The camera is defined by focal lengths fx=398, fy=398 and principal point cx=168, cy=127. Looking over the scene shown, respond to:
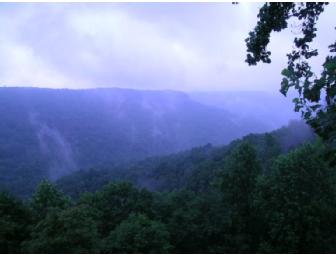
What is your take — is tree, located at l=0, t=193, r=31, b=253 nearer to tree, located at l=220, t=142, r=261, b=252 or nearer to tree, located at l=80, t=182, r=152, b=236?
tree, located at l=80, t=182, r=152, b=236

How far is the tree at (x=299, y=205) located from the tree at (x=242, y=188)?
1911mm

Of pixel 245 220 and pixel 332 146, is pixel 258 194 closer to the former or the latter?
pixel 245 220

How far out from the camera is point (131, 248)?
27469 millimetres

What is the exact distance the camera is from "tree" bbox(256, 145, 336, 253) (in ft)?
102

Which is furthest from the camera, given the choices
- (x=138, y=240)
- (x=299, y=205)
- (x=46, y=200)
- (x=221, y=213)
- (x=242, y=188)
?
(x=242, y=188)

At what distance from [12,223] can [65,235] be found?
6.94 m

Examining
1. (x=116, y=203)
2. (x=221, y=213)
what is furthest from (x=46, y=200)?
(x=221, y=213)

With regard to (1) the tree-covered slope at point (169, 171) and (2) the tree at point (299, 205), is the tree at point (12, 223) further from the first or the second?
(1) the tree-covered slope at point (169, 171)

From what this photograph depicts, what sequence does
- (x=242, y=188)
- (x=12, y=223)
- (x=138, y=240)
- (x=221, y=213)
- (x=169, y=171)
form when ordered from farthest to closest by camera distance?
1. (x=169, y=171)
2. (x=242, y=188)
3. (x=221, y=213)
4. (x=138, y=240)
5. (x=12, y=223)

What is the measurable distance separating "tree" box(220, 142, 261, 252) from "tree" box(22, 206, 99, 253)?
16.1 metres

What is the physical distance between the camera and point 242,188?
3681cm

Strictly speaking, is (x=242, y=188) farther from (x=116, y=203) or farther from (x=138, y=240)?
(x=138, y=240)

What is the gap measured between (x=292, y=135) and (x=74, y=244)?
84.5 m

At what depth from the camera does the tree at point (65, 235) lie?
2202cm
